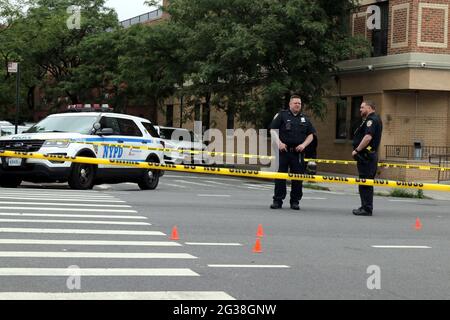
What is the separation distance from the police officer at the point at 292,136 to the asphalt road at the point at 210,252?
82 centimetres

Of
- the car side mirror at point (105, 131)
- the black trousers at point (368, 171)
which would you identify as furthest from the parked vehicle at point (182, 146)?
the black trousers at point (368, 171)

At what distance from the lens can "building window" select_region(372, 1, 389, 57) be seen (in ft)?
92.0

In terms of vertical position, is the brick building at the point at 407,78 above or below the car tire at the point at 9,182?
above

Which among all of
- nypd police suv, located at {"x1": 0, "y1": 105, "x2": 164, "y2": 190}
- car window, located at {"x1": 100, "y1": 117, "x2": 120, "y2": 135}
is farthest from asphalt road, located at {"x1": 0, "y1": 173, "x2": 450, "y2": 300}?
car window, located at {"x1": 100, "y1": 117, "x2": 120, "y2": 135}

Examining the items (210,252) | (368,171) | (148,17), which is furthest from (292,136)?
(148,17)

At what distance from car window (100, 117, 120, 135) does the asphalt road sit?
3.49 metres

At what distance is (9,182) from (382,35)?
17177 millimetres

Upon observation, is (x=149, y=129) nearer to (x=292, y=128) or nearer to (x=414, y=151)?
(x=292, y=128)

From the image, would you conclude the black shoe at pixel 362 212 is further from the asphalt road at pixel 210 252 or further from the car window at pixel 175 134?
the car window at pixel 175 134

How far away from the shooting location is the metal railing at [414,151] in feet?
90.3

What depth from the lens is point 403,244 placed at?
9.54 meters

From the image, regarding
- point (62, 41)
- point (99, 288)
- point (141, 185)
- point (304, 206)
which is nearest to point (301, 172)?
point (304, 206)

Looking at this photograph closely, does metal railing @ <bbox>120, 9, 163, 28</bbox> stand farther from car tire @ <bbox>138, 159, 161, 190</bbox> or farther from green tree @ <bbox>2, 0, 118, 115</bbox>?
car tire @ <bbox>138, 159, 161, 190</bbox>
